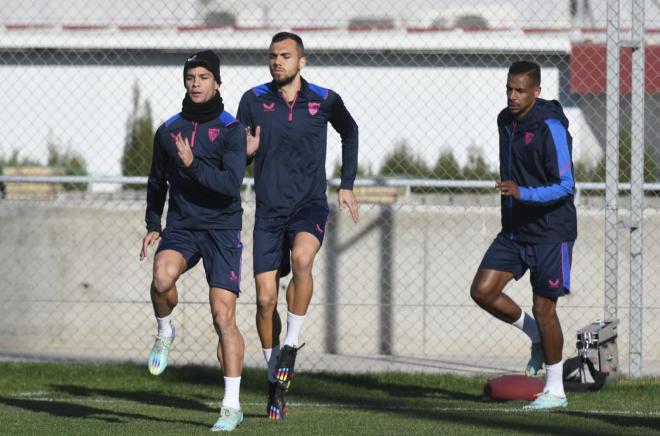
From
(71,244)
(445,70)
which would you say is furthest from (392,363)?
(445,70)

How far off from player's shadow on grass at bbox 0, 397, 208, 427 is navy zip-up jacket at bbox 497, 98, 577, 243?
2399 mm

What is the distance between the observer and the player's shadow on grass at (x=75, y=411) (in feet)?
25.4

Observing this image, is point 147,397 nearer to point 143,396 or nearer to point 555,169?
point 143,396

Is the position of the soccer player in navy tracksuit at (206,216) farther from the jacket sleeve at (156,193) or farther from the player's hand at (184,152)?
the player's hand at (184,152)

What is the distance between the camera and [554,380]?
8336mm

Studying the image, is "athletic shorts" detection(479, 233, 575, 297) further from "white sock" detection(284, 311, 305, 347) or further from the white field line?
"white sock" detection(284, 311, 305, 347)

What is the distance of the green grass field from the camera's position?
23.8ft

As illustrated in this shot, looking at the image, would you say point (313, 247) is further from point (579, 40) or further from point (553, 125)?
point (579, 40)

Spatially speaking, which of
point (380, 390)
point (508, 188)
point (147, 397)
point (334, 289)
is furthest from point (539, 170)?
point (334, 289)

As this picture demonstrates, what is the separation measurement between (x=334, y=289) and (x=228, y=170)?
4.20 metres

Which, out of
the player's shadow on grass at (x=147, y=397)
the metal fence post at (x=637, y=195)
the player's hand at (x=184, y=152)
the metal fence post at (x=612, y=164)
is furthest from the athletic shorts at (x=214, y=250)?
the metal fence post at (x=637, y=195)

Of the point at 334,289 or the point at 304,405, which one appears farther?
the point at 334,289

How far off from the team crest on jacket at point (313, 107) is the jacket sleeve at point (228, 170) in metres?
0.94

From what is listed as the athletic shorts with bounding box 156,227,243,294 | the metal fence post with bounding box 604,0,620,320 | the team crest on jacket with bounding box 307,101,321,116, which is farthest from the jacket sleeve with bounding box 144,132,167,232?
the metal fence post with bounding box 604,0,620,320
